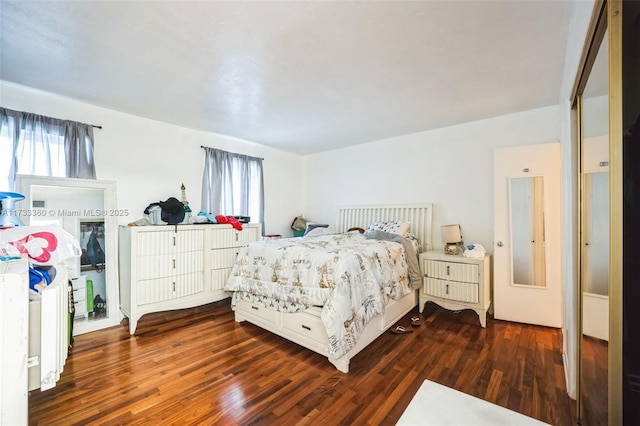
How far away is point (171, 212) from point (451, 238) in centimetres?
341

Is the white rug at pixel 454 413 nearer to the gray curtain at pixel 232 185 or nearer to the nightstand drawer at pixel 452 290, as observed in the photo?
the nightstand drawer at pixel 452 290

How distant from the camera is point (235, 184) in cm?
436

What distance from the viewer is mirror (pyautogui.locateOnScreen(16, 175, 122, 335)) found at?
275 centimetres

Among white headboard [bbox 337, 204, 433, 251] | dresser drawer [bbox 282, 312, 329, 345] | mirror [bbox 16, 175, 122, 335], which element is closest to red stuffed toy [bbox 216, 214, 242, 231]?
mirror [bbox 16, 175, 122, 335]

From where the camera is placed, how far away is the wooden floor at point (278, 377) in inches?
66.0

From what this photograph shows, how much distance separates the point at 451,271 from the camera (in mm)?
3141

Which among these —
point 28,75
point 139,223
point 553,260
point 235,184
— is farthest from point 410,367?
point 28,75

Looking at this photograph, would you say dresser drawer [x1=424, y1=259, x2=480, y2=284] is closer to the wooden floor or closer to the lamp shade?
the lamp shade

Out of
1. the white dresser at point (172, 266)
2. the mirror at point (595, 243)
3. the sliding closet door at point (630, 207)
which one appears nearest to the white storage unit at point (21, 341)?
the sliding closet door at point (630, 207)

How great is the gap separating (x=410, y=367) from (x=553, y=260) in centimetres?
202

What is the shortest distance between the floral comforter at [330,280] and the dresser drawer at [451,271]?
13.3 inches

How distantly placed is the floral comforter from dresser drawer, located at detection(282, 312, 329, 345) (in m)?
0.08

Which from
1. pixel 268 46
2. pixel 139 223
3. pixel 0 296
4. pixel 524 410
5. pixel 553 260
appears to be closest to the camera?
A: pixel 0 296

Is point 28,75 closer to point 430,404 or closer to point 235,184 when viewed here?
point 235,184
